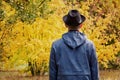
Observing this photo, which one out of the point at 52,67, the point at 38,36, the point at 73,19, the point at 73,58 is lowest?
the point at 38,36

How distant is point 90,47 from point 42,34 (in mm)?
12397

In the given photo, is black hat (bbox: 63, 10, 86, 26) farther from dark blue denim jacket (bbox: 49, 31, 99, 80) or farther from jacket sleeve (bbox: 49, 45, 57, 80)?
jacket sleeve (bbox: 49, 45, 57, 80)

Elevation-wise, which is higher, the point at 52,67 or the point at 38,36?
the point at 52,67

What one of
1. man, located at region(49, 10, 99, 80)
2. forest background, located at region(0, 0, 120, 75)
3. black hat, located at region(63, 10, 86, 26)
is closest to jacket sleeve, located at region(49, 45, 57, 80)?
man, located at region(49, 10, 99, 80)

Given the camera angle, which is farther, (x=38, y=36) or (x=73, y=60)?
(x=38, y=36)

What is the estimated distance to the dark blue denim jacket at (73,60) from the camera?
18.4 feet

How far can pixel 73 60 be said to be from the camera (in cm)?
564

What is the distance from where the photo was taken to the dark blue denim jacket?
562 cm

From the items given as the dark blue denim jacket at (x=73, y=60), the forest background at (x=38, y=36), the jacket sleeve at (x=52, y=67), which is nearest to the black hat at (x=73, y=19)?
the dark blue denim jacket at (x=73, y=60)

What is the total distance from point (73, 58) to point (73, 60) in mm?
26

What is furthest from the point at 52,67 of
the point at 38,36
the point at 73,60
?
the point at 38,36

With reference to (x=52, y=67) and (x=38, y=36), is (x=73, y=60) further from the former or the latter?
(x=38, y=36)

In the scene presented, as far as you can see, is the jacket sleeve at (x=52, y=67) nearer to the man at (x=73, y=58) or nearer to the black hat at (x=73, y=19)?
the man at (x=73, y=58)

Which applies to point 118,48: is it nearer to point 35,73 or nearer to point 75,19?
point 35,73
